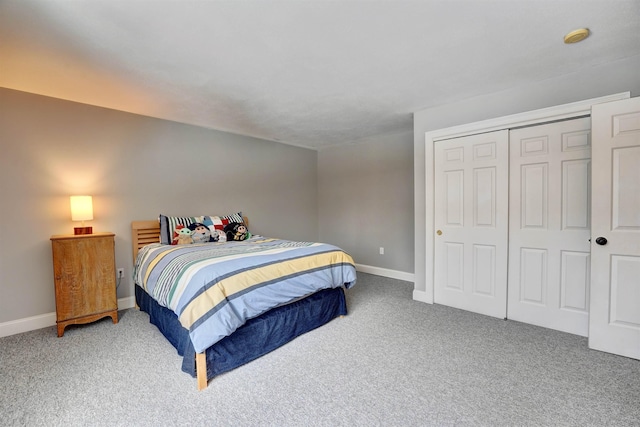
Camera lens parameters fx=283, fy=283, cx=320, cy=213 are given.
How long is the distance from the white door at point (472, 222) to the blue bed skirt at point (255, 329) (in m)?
1.31

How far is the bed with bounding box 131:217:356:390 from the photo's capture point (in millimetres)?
1812

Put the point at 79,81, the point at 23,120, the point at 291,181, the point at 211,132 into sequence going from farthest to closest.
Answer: the point at 291,181 < the point at 211,132 < the point at 23,120 < the point at 79,81

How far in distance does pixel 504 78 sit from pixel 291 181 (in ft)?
11.2

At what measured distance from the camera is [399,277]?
14.6ft

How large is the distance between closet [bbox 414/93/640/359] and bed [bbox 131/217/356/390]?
1.30 metres

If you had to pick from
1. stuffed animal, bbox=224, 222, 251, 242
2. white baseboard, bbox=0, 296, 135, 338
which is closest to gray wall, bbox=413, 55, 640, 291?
stuffed animal, bbox=224, 222, 251, 242

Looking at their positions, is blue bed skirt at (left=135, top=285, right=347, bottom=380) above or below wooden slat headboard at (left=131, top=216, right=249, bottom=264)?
below

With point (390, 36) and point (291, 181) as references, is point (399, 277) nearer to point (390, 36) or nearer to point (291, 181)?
point (291, 181)

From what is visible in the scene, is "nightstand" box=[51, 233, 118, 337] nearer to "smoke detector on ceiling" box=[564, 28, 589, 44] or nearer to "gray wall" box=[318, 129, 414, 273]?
"gray wall" box=[318, 129, 414, 273]

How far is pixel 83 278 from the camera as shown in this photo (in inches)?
103

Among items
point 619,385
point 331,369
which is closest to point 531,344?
point 619,385

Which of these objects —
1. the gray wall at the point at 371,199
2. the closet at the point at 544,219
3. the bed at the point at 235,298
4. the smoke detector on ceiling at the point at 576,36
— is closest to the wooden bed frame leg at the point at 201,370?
the bed at the point at 235,298

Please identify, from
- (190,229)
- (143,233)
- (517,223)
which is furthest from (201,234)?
(517,223)

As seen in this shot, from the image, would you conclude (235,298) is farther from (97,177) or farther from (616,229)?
(616,229)
